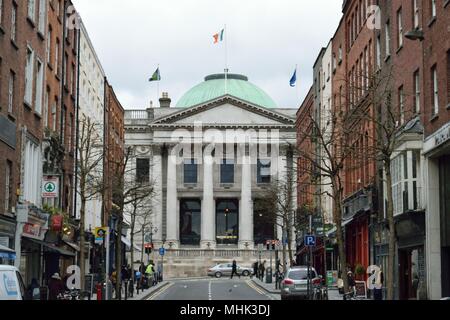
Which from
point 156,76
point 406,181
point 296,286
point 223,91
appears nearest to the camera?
point 406,181

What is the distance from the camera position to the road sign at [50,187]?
3659cm

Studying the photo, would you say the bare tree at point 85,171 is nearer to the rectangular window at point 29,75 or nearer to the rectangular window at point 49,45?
the rectangular window at point 29,75

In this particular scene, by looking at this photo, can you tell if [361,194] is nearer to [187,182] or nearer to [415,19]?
[415,19]

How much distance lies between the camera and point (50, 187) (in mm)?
36750

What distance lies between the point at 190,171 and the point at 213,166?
3214 mm

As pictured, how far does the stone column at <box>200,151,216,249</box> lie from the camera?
11106 centimetres

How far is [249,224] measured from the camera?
112062 mm

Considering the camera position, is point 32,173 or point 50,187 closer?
point 50,187

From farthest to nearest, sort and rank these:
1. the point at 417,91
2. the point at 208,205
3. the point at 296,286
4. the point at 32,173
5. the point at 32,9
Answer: the point at 208,205
the point at 296,286
the point at 32,173
the point at 32,9
the point at 417,91

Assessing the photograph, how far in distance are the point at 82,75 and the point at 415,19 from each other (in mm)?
27610

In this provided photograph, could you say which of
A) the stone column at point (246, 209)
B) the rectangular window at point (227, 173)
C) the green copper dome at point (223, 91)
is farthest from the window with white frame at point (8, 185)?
the green copper dome at point (223, 91)

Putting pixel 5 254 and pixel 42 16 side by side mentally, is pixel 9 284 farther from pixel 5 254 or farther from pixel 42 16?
pixel 42 16

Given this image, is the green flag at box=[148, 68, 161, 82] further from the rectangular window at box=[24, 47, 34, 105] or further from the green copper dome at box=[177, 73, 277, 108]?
the rectangular window at box=[24, 47, 34, 105]

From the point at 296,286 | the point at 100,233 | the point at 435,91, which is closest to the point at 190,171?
the point at 296,286
